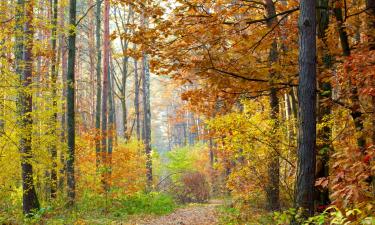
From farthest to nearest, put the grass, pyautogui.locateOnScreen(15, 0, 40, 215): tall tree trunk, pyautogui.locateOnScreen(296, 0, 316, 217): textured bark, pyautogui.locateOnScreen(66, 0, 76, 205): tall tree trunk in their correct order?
pyautogui.locateOnScreen(66, 0, 76, 205): tall tree trunk
the grass
pyautogui.locateOnScreen(15, 0, 40, 215): tall tree trunk
pyautogui.locateOnScreen(296, 0, 316, 217): textured bark

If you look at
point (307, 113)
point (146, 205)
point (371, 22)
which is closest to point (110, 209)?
point (146, 205)

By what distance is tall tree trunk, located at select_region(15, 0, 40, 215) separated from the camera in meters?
9.51

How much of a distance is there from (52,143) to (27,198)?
1.65 m

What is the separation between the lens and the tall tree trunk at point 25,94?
9508 millimetres

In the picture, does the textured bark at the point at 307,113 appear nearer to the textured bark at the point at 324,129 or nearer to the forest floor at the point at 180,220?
the textured bark at the point at 324,129

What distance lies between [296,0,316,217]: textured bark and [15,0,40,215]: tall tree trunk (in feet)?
21.6

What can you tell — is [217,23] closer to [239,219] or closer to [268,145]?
[268,145]

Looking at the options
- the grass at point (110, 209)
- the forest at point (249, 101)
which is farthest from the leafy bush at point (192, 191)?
the forest at point (249, 101)

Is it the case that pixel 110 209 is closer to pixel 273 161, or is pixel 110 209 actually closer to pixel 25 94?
pixel 25 94

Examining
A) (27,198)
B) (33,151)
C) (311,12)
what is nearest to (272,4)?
(311,12)

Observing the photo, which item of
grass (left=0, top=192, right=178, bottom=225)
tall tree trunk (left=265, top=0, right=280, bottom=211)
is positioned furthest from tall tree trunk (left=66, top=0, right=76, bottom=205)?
tall tree trunk (left=265, top=0, right=280, bottom=211)

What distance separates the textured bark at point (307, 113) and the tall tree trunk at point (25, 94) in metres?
6.57

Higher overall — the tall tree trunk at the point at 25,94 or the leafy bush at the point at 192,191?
the tall tree trunk at the point at 25,94

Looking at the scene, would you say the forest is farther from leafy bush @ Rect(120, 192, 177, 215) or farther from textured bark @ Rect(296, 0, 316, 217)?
leafy bush @ Rect(120, 192, 177, 215)
